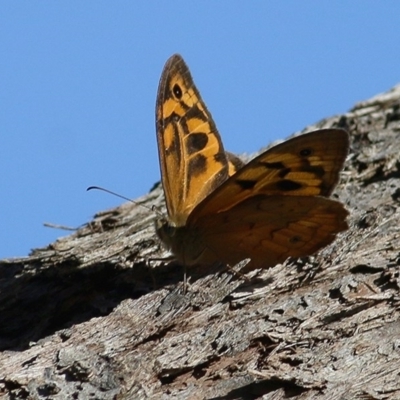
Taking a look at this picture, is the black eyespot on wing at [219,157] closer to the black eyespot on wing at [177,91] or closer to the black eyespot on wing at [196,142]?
the black eyespot on wing at [196,142]

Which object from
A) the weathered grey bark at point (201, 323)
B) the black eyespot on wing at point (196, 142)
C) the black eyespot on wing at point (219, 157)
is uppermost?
the black eyespot on wing at point (196, 142)

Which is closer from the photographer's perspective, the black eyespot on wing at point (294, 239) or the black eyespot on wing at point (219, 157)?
the black eyespot on wing at point (294, 239)

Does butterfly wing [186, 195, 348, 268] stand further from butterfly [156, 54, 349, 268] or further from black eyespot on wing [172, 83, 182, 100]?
black eyespot on wing [172, 83, 182, 100]

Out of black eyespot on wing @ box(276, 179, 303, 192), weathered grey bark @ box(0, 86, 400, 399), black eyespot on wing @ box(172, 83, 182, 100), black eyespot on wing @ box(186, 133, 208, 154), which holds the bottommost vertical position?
weathered grey bark @ box(0, 86, 400, 399)

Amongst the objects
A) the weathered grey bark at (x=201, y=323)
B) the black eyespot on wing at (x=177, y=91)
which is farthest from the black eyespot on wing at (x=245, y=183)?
the black eyespot on wing at (x=177, y=91)

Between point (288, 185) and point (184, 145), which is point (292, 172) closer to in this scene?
point (288, 185)

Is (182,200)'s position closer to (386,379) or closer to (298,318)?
(298,318)

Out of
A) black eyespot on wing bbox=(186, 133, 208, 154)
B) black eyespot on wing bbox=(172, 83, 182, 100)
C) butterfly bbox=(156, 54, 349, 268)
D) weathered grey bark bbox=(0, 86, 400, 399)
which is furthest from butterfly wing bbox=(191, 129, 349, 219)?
black eyespot on wing bbox=(172, 83, 182, 100)

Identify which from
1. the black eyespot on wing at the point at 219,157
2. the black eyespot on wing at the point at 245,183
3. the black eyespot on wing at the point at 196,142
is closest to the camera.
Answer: the black eyespot on wing at the point at 245,183

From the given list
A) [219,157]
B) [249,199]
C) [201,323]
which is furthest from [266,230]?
[201,323]
